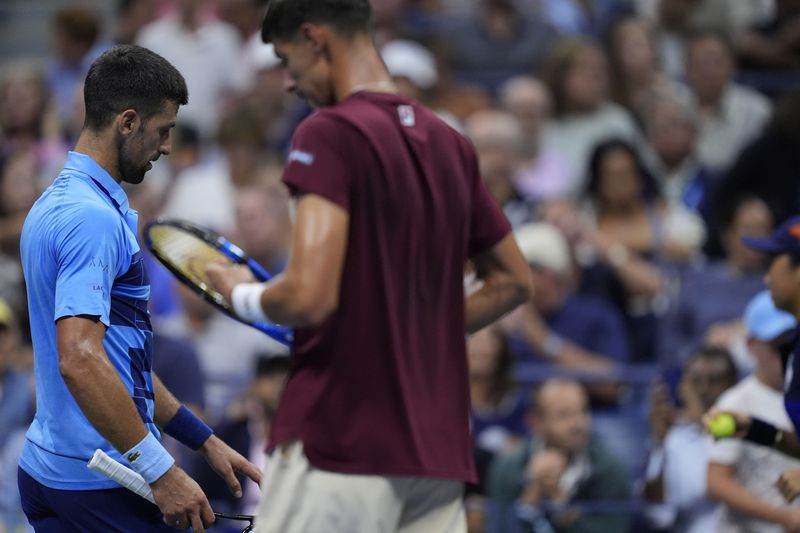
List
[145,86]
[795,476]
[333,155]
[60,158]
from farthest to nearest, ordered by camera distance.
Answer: [60,158] < [795,476] < [145,86] < [333,155]

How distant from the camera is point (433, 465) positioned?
3.93 meters

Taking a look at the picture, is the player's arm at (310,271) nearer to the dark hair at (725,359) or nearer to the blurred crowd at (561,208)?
the blurred crowd at (561,208)

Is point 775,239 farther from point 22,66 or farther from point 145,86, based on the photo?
point 22,66

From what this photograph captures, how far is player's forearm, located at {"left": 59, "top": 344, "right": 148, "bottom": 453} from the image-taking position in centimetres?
395

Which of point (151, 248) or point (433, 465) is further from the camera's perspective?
point (151, 248)

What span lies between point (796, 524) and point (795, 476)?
1.21 meters

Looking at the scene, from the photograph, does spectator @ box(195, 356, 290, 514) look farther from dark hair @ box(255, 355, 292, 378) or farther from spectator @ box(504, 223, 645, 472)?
spectator @ box(504, 223, 645, 472)

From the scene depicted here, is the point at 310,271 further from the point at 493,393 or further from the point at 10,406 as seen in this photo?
the point at 10,406

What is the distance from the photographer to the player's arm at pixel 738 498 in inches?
244

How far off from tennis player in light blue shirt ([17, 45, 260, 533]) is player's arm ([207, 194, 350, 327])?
51 centimetres

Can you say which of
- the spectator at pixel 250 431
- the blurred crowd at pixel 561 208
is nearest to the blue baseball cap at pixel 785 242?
the blurred crowd at pixel 561 208

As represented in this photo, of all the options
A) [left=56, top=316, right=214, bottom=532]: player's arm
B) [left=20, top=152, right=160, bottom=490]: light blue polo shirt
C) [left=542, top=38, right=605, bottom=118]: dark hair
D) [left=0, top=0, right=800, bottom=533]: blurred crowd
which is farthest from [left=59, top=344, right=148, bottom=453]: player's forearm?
[left=542, top=38, right=605, bottom=118]: dark hair

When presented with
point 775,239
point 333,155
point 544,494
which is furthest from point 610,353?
point 333,155

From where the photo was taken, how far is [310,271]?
3.71 meters
